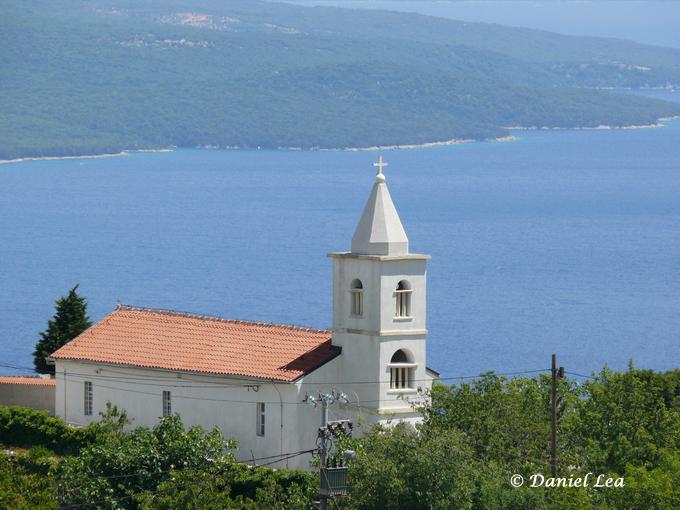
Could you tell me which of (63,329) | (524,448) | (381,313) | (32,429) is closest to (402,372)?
(381,313)

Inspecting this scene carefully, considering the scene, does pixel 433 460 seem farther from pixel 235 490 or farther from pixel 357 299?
pixel 357 299

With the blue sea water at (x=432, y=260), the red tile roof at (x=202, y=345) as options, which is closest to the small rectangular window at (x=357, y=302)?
the red tile roof at (x=202, y=345)

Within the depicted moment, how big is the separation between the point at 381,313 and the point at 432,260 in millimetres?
81626

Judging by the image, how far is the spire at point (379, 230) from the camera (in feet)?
126

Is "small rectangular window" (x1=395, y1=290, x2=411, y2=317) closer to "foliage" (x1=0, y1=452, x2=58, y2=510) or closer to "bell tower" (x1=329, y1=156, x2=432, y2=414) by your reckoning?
"bell tower" (x1=329, y1=156, x2=432, y2=414)

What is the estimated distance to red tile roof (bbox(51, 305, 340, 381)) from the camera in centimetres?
3847

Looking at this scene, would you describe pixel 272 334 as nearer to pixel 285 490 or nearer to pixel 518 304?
pixel 285 490

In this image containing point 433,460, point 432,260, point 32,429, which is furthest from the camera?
point 432,260

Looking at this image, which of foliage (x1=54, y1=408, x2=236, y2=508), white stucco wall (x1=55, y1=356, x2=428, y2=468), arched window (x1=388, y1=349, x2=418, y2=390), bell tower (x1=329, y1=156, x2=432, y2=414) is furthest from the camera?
arched window (x1=388, y1=349, x2=418, y2=390)

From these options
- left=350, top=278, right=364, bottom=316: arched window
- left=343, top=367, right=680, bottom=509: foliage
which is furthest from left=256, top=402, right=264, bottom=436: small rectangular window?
left=343, top=367, right=680, bottom=509: foliage

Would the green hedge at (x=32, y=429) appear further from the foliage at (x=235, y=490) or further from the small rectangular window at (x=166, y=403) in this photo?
the foliage at (x=235, y=490)

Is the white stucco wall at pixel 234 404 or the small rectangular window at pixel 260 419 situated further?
the small rectangular window at pixel 260 419

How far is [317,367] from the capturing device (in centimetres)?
3788

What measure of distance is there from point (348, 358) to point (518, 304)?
206 feet
